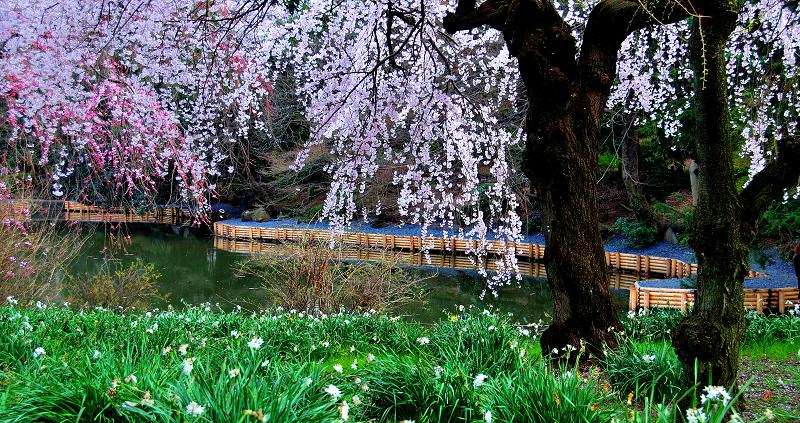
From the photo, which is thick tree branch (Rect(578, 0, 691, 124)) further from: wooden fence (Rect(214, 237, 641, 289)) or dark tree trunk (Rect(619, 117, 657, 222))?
dark tree trunk (Rect(619, 117, 657, 222))

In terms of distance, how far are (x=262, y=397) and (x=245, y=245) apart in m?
21.6

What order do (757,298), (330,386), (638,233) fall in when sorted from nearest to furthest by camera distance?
(330,386), (757,298), (638,233)

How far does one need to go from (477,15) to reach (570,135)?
1.06 meters

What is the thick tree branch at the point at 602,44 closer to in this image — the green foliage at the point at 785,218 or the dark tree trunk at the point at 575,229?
the dark tree trunk at the point at 575,229

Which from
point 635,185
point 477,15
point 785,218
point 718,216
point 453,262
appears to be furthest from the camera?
point 453,262

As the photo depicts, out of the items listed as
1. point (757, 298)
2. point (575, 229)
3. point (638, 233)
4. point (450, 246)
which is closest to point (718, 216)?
point (575, 229)

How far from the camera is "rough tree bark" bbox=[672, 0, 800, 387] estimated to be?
3195mm

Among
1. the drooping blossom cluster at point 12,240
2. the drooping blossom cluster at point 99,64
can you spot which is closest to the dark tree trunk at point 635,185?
the drooping blossom cluster at point 99,64

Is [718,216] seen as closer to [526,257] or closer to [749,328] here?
[749,328]

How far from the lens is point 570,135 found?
415 centimetres

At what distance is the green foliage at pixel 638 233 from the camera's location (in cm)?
1775

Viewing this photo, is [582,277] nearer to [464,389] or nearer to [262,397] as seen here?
[464,389]

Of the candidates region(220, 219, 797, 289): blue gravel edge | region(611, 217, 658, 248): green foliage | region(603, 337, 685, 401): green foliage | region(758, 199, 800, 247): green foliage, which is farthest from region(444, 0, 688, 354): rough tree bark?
region(611, 217, 658, 248): green foliage

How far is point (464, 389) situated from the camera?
8.88 ft
